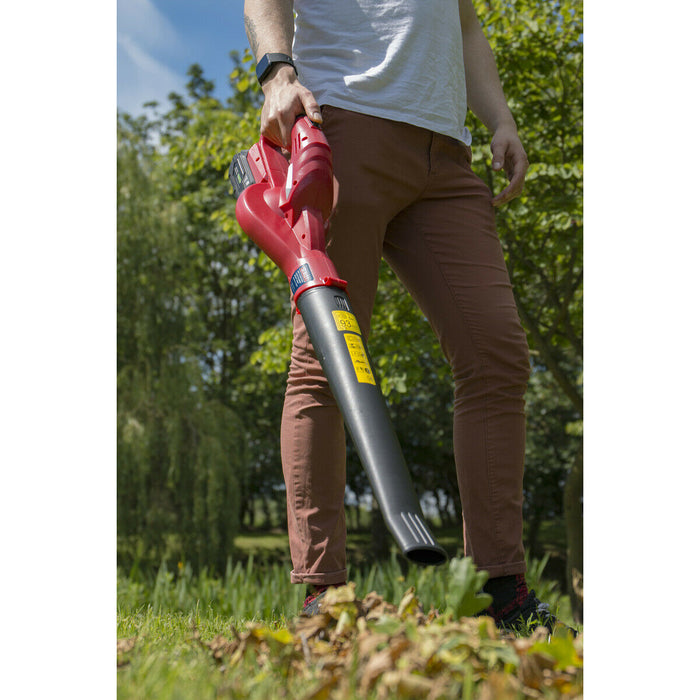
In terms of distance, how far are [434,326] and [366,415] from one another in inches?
23.2

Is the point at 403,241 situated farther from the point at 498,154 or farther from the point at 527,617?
the point at 527,617

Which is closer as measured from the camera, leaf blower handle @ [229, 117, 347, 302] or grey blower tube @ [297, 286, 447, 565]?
grey blower tube @ [297, 286, 447, 565]

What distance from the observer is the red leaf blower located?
3.45 feet

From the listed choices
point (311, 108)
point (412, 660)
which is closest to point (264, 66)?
point (311, 108)

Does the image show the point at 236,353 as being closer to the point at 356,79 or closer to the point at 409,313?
the point at 409,313

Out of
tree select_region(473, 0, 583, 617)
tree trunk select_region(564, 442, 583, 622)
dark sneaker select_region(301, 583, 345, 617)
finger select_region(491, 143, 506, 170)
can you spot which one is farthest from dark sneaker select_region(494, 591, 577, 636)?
tree trunk select_region(564, 442, 583, 622)

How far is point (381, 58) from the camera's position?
64.9 inches

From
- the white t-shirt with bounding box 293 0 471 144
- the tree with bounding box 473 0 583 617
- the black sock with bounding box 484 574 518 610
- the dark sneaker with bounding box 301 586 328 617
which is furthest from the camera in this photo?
the tree with bounding box 473 0 583 617

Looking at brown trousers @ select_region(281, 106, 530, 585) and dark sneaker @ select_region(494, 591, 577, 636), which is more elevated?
brown trousers @ select_region(281, 106, 530, 585)

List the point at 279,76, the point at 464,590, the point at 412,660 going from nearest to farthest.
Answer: the point at 412,660 → the point at 464,590 → the point at 279,76

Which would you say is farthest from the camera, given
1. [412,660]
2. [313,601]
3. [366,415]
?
[313,601]

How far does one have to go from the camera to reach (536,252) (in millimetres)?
6270

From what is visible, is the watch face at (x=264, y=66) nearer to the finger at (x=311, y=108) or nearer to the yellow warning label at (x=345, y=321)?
the finger at (x=311, y=108)

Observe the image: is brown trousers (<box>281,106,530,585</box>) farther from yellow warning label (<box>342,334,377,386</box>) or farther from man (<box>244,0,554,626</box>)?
yellow warning label (<box>342,334,377,386</box>)
